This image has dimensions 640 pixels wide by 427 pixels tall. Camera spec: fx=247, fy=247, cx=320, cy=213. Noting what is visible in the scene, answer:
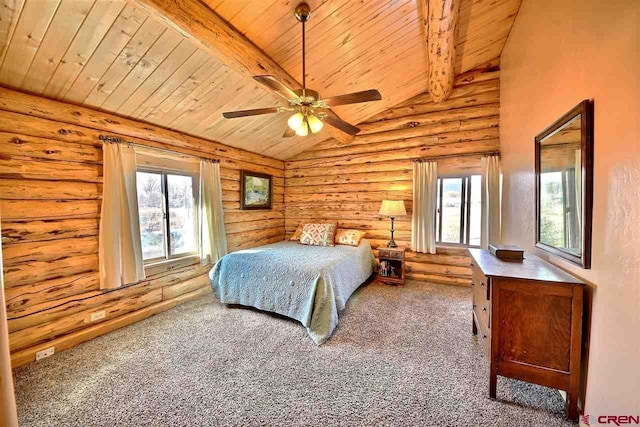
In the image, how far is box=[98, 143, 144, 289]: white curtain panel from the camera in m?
2.55

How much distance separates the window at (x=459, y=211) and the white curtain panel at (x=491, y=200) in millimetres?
228

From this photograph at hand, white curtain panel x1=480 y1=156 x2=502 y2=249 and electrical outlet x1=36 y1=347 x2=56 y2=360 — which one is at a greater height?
white curtain panel x1=480 y1=156 x2=502 y2=249

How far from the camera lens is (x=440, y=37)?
2469mm

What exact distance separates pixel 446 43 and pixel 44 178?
4.09m

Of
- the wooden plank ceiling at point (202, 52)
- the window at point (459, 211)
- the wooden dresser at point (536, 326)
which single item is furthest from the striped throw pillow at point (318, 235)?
the wooden dresser at point (536, 326)

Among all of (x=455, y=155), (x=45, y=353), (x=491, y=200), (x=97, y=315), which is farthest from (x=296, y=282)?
(x=455, y=155)

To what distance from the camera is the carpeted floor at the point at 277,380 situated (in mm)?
1572

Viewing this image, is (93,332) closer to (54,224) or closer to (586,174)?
(54,224)

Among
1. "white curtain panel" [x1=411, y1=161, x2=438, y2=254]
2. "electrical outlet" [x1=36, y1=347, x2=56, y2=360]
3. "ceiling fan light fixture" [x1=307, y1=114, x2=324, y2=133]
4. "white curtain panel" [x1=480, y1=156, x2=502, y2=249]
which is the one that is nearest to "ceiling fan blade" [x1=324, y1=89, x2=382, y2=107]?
"ceiling fan light fixture" [x1=307, y1=114, x2=324, y2=133]

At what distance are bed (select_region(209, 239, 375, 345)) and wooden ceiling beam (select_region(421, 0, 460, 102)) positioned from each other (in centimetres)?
260

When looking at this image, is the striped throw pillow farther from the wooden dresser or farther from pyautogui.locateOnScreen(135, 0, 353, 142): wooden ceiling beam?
the wooden dresser

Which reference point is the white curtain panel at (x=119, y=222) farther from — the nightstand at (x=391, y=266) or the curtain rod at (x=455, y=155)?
the curtain rod at (x=455, y=155)

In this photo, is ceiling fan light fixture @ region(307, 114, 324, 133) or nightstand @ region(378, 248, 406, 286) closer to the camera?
ceiling fan light fixture @ region(307, 114, 324, 133)

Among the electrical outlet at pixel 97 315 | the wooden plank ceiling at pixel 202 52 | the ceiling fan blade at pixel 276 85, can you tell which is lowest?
the electrical outlet at pixel 97 315
